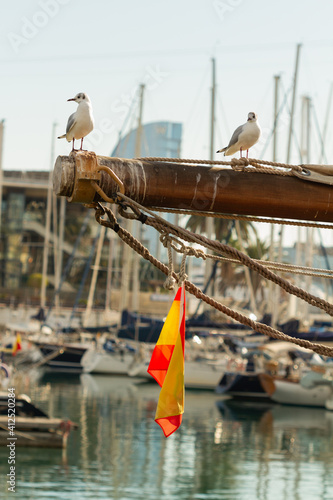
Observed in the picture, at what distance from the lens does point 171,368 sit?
14.3 ft

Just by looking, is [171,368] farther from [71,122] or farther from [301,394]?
[301,394]

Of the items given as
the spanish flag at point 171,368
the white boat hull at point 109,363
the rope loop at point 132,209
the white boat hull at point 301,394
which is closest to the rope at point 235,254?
the rope loop at point 132,209

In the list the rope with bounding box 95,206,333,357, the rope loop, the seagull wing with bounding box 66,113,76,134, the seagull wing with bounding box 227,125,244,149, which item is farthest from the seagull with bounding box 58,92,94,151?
the rope loop

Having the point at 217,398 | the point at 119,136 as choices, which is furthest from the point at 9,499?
the point at 119,136

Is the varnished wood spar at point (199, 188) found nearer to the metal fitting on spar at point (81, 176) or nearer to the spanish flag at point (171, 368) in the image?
the metal fitting on spar at point (81, 176)

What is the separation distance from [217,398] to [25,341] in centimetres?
1663

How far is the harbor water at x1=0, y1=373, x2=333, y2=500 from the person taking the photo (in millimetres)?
20203

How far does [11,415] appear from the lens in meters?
22.8

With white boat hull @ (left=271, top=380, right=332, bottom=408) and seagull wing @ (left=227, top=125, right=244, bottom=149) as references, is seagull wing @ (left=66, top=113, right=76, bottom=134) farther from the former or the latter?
white boat hull @ (left=271, top=380, right=332, bottom=408)

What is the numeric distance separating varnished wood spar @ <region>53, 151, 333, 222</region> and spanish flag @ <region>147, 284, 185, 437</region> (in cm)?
60

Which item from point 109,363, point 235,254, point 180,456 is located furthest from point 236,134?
point 109,363

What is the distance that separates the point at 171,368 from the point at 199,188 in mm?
1140

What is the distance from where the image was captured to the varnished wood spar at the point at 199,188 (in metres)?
4.43

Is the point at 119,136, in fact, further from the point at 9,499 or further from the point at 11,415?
the point at 9,499
